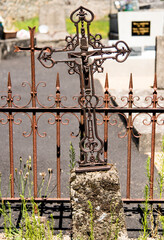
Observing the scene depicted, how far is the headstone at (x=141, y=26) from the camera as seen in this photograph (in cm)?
1187

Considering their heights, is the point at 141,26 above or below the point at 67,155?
above

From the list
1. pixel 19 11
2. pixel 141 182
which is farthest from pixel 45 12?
pixel 141 182

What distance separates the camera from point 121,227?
131 inches

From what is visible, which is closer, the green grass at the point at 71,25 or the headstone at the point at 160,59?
the headstone at the point at 160,59

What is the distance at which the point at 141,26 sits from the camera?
39.5ft

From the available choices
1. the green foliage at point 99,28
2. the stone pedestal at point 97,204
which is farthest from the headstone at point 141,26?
the stone pedestal at point 97,204

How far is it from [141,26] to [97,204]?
9.46 m

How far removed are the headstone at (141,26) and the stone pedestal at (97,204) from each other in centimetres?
916

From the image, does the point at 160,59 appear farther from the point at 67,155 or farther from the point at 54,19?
the point at 54,19

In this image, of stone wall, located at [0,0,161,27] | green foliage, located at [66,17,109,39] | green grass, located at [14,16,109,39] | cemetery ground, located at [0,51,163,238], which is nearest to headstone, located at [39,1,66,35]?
green foliage, located at [66,17,109,39]

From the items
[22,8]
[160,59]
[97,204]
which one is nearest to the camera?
[97,204]

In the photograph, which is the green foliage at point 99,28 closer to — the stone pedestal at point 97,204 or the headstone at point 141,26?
the headstone at point 141,26

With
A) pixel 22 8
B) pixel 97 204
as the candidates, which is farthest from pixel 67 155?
pixel 22 8

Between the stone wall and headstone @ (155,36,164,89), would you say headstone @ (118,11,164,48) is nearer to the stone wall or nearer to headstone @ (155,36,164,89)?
headstone @ (155,36,164,89)
